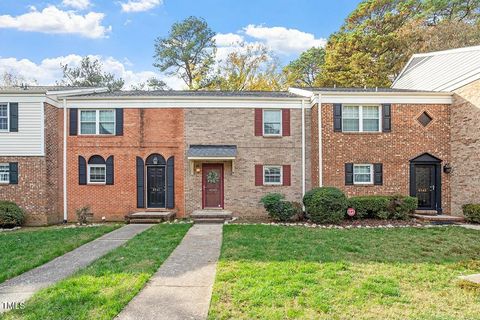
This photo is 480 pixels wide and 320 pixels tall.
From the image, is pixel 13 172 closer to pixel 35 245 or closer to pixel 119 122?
pixel 119 122

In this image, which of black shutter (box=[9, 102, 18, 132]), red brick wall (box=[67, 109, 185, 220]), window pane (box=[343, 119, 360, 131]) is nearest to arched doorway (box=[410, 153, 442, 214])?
window pane (box=[343, 119, 360, 131])

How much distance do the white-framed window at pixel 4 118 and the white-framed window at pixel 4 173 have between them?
1522 millimetres

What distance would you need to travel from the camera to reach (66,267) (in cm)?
643

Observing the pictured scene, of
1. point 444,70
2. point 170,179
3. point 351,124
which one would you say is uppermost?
point 444,70

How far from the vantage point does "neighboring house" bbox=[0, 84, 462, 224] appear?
524 inches

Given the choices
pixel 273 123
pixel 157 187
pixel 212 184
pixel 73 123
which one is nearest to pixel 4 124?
pixel 73 123

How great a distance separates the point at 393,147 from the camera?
13398 mm

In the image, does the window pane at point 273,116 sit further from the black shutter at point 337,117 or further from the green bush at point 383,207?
the green bush at point 383,207

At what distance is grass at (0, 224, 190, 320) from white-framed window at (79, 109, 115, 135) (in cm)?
763

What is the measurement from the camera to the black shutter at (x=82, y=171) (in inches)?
534

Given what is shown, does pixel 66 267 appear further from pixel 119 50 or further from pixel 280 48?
pixel 280 48

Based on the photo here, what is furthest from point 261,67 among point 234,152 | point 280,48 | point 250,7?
point 234,152

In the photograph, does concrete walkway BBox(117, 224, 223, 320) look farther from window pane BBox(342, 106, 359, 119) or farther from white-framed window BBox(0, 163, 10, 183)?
white-framed window BBox(0, 163, 10, 183)

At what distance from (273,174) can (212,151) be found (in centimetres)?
304
